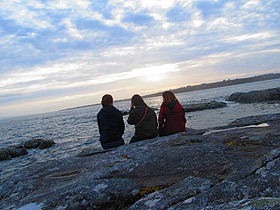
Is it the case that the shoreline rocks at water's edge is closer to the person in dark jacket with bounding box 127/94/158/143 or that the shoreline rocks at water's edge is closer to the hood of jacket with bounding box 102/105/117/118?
the hood of jacket with bounding box 102/105/117/118

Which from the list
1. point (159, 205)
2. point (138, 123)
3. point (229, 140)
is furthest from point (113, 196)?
point (138, 123)

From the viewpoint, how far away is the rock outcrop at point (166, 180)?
2354 mm

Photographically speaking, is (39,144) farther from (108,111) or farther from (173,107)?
(173,107)

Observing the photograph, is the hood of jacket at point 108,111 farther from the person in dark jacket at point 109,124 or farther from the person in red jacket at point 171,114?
the person in red jacket at point 171,114

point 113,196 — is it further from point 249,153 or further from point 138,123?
point 138,123

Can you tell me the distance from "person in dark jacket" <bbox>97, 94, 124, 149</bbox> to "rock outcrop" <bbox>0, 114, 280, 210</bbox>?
202cm

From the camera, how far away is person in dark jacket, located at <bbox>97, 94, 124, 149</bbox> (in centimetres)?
714

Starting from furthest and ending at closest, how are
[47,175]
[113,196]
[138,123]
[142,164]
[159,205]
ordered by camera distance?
[138,123] → [47,175] → [142,164] → [113,196] → [159,205]

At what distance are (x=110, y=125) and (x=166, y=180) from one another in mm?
4195

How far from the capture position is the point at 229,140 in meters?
4.98

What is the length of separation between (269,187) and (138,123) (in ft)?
17.5

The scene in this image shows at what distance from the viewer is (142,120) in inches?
285

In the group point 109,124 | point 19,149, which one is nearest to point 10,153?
point 19,149

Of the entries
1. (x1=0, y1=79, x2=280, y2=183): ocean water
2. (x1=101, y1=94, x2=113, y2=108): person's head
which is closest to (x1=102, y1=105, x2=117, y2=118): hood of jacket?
(x1=101, y1=94, x2=113, y2=108): person's head
